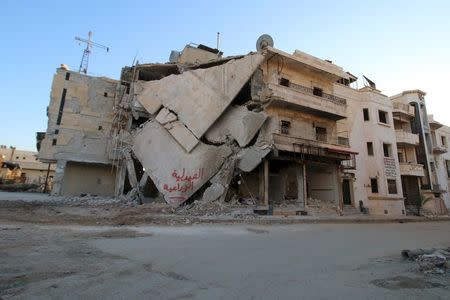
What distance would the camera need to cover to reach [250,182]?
21672 millimetres

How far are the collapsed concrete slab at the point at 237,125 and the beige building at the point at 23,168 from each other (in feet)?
102

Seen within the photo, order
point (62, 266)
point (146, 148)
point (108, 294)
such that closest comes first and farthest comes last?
point (108, 294) < point (62, 266) < point (146, 148)

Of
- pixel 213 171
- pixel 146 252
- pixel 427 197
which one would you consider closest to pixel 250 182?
pixel 213 171

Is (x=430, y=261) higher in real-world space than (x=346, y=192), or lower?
lower

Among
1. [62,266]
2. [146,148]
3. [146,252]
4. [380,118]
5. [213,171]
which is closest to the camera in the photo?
[62,266]

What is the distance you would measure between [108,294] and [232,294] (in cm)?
150

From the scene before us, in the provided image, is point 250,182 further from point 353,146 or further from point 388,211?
point 388,211

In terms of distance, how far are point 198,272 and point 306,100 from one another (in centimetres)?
1881

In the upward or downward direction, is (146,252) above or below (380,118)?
below

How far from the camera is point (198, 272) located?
15.0ft

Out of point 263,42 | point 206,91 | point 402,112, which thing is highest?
point 263,42

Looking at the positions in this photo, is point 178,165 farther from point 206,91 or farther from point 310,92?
point 310,92

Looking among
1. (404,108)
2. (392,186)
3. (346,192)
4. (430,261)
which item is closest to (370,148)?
(392,186)

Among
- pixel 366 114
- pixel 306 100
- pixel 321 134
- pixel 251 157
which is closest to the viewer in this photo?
pixel 251 157
